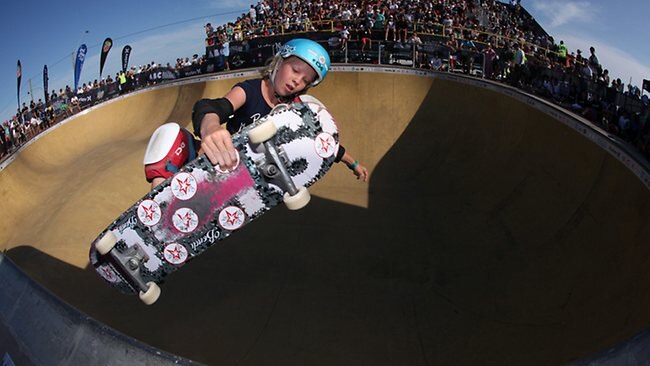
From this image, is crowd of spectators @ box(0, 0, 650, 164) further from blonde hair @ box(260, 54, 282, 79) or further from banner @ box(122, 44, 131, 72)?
blonde hair @ box(260, 54, 282, 79)

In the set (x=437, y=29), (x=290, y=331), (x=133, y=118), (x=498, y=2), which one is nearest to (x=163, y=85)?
(x=133, y=118)

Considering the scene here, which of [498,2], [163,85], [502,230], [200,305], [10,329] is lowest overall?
[200,305]

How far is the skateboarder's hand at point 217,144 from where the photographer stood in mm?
3936

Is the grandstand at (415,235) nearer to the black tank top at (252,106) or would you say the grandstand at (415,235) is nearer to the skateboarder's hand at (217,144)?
the skateboarder's hand at (217,144)

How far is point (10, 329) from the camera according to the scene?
2.31 metres

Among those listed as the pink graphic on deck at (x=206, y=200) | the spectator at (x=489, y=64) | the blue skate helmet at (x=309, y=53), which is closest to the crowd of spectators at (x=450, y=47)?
the spectator at (x=489, y=64)

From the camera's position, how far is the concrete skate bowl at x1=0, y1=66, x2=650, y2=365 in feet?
22.0

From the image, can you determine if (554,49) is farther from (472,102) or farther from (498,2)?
(498,2)

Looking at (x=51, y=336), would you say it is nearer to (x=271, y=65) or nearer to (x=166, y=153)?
(x=166, y=153)

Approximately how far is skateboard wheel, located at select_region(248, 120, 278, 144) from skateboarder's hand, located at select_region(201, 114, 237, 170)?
22 centimetres

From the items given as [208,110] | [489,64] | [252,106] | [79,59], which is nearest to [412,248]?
[252,106]

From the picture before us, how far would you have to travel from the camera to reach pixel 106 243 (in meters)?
4.71

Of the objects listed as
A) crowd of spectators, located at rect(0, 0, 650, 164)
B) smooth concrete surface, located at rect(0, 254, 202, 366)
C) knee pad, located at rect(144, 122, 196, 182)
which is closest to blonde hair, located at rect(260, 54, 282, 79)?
knee pad, located at rect(144, 122, 196, 182)

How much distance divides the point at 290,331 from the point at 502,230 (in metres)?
4.84
